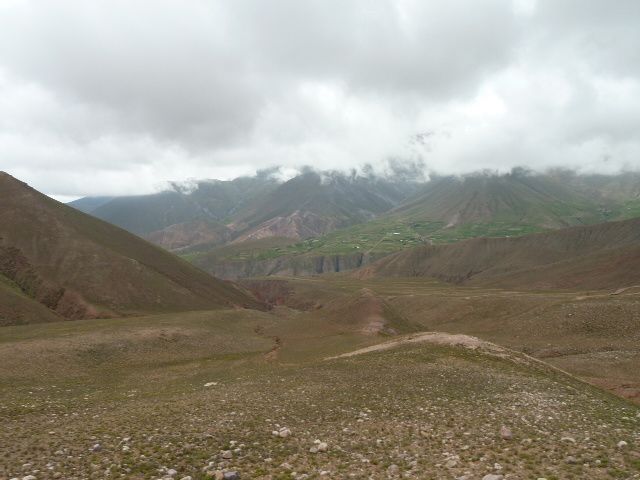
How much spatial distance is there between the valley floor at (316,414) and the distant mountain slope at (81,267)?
58.6 meters

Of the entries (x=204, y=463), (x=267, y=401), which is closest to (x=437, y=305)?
(x=267, y=401)

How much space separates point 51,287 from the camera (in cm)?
11512

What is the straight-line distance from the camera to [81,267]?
124 m

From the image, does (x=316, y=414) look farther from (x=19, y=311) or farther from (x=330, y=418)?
(x=19, y=311)

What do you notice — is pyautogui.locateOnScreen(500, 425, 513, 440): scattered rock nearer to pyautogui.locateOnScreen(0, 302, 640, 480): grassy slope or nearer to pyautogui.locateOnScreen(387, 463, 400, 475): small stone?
pyautogui.locateOnScreen(0, 302, 640, 480): grassy slope

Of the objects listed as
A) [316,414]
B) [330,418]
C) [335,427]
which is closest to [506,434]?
[335,427]

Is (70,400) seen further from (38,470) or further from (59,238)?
(59,238)

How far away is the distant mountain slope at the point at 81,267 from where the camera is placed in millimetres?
114375

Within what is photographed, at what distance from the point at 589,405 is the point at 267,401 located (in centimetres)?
1857

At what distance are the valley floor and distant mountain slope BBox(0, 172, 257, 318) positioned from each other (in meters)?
58.6

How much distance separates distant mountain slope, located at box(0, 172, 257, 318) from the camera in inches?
4503

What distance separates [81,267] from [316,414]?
399 ft

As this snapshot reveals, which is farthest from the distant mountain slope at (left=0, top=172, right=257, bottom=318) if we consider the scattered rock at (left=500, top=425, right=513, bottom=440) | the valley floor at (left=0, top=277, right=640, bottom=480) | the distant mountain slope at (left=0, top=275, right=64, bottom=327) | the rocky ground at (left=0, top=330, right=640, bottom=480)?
the scattered rock at (left=500, top=425, right=513, bottom=440)

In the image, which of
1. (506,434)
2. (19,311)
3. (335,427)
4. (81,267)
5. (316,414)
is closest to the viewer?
(506,434)
